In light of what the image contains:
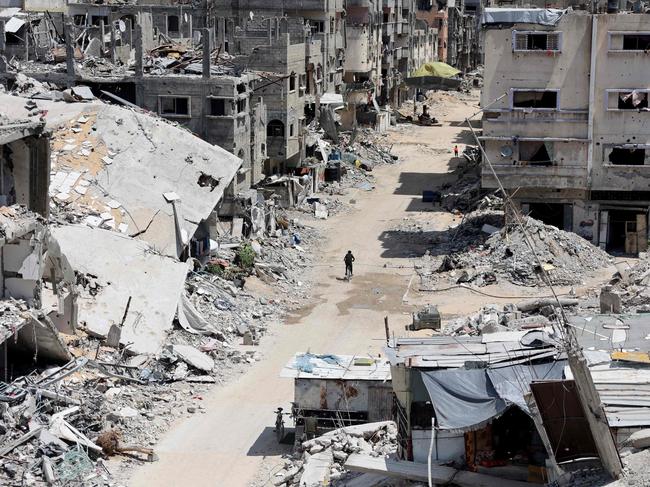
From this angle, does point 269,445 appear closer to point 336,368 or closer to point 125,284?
point 336,368

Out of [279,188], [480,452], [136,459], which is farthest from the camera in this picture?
[279,188]

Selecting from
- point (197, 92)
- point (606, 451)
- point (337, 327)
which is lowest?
point (337, 327)

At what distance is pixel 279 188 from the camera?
191ft

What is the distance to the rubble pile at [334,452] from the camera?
1051 inches

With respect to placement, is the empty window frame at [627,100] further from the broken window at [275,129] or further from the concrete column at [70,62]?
the concrete column at [70,62]

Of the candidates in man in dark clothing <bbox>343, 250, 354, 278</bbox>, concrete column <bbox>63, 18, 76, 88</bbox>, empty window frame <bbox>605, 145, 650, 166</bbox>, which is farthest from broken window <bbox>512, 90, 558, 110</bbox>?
concrete column <bbox>63, 18, 76, 88</bbox>

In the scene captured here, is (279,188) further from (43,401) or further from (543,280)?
(43,401)

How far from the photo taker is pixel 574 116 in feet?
163

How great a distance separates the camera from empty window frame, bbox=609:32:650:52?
48562mm

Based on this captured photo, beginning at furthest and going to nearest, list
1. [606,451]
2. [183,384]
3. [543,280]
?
[543,280] < [183,384] < [606,451]

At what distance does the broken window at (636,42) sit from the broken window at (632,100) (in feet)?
5.38

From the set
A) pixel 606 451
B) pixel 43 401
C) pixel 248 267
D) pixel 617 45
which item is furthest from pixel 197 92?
pixel 606 451

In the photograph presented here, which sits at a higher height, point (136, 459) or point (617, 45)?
point (617, 45)

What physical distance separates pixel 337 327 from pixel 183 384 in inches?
340
